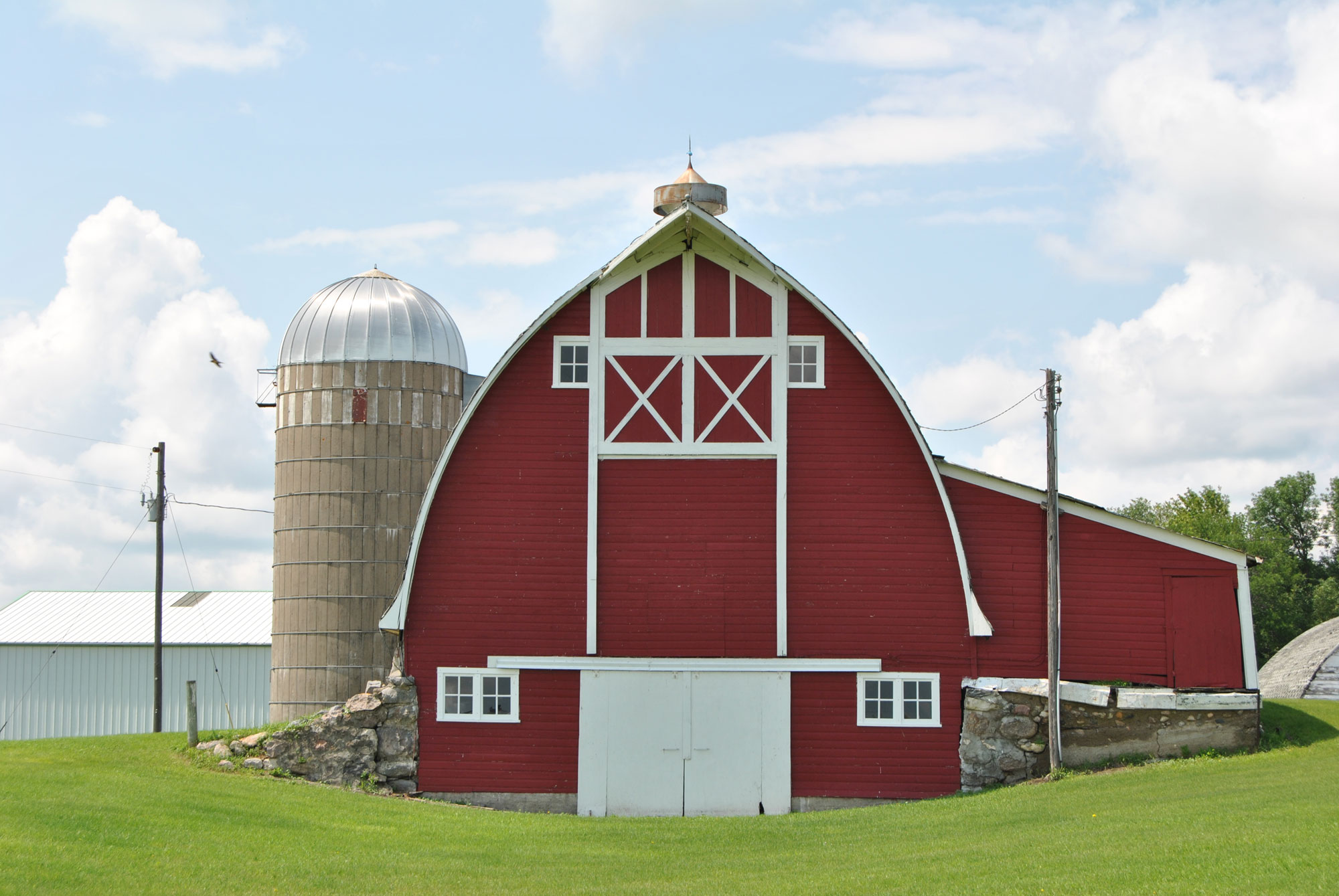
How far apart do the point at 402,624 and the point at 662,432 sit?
5.10m

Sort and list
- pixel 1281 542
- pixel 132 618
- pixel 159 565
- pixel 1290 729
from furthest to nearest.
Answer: pixel 1281 542
pixel 132 618
pixel 159 565
pixel 1290 729

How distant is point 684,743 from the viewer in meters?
20.0

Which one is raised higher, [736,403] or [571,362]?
[571,362]

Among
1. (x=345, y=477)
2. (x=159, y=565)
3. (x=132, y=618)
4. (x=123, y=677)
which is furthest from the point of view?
(x=132, y=618)

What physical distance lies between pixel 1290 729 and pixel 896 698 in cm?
666

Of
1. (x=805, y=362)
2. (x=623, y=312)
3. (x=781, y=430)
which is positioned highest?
(x=623, y=312)

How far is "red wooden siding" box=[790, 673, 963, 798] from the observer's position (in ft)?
65.0

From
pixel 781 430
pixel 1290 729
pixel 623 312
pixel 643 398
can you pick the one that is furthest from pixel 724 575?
pixel 1290 729

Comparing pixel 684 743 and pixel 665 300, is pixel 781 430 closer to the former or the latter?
pixel 665 300

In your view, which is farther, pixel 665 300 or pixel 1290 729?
pixel 1290 729

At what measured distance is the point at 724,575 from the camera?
2022cm

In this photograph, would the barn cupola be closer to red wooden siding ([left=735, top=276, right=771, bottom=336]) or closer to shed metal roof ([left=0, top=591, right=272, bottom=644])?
red wooden siding ([left=735, top=276, right=771, bottom=336])

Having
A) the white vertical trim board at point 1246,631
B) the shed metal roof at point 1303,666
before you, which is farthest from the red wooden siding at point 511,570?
the shed metal roof at point 1303,666

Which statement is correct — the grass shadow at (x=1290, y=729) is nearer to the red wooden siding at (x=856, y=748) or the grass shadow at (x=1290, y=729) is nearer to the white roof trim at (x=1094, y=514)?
the white roof trim at (x=1094, y=514)
